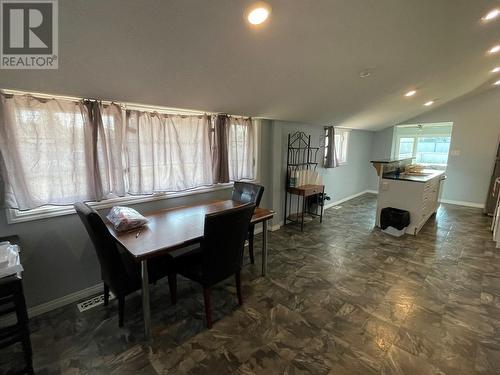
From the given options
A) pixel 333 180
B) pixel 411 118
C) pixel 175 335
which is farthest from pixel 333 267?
pixel 411 118

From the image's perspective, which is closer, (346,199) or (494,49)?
(494,49)

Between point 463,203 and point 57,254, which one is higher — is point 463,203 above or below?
above

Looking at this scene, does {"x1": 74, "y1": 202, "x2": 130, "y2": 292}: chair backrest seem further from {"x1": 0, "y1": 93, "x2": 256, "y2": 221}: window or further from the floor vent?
the floor vent

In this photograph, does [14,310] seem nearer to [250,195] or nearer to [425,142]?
[250,195]

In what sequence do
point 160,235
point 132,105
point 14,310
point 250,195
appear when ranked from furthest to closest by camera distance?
point 250,195, point 132,105, point 160,235, point 14,310

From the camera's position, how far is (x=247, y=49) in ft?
6.05

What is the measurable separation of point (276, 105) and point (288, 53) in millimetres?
1073

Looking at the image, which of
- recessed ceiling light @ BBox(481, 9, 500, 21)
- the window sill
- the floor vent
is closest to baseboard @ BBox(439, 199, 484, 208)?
recessed ceiling light @ BBox(481, 9, 500, 21)

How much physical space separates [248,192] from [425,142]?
6152 millimetres

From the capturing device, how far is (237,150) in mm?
3414

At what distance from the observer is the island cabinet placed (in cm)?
364

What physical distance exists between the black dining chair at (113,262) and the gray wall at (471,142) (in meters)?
6.95

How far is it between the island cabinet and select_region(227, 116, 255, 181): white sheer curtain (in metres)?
2.38

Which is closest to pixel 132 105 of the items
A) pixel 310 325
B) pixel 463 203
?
pixel 310 325
